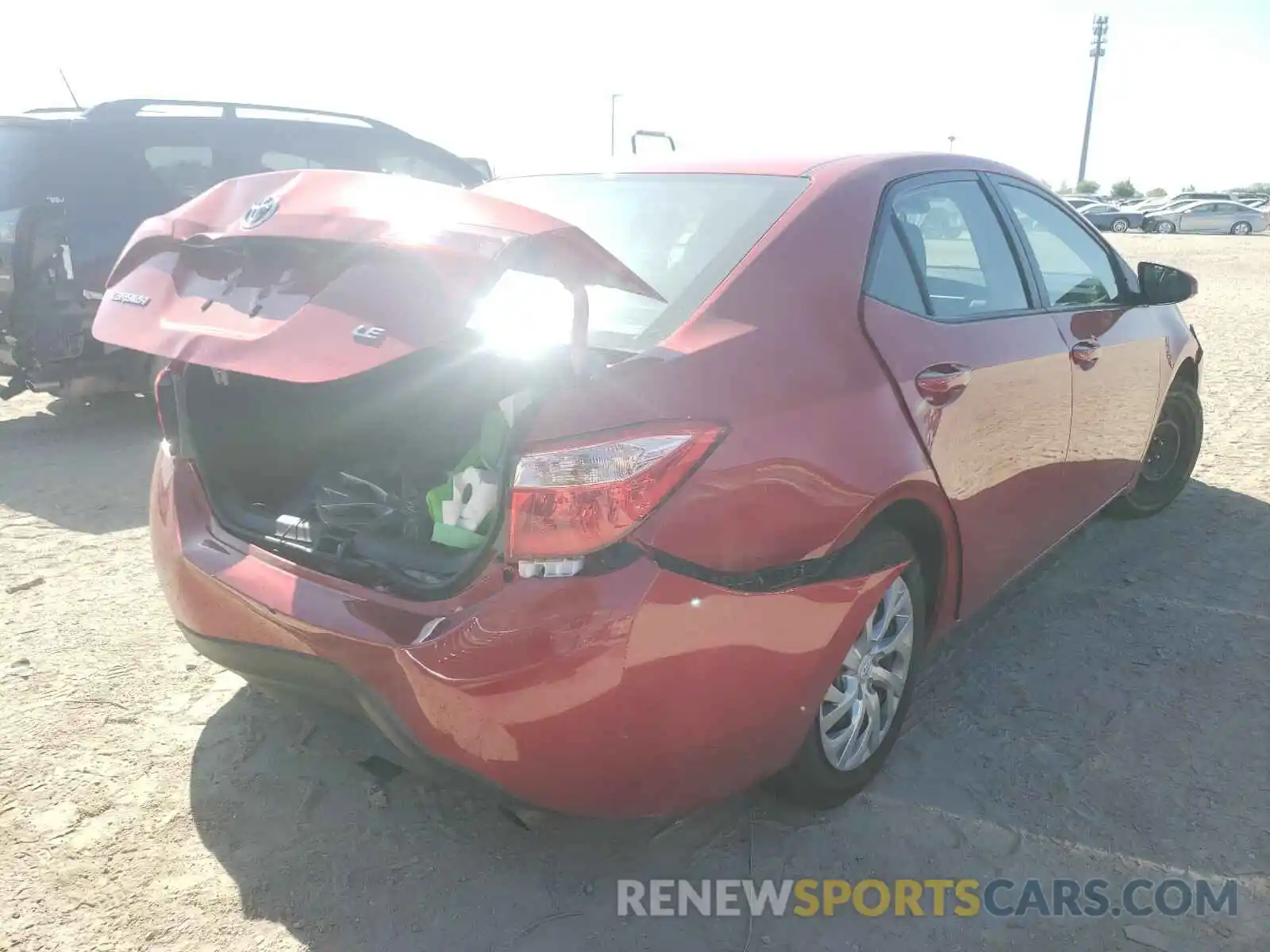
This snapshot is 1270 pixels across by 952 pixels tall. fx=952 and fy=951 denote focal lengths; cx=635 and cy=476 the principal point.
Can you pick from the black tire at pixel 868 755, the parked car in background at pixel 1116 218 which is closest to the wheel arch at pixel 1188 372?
the black tire at pixel 868 755

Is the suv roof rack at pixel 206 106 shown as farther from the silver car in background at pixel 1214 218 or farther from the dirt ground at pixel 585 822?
the silver car in background at pixel 1214 218

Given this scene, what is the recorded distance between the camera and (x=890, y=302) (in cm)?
245

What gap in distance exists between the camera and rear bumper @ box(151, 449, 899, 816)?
71.7 inches

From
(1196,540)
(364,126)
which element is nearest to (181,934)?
(1196,540)

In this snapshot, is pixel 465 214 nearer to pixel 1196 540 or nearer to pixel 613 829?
pixel 613 829

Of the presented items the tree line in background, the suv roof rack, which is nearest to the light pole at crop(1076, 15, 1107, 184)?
the tree line in background

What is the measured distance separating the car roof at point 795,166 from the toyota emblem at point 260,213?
1.15 m

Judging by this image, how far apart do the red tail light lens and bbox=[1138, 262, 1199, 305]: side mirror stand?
9.75 feet

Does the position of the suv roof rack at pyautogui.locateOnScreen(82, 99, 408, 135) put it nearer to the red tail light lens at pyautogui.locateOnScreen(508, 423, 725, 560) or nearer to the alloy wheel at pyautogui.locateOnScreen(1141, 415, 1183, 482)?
the red tail light lens at pyautogui.locateOnScreen(508, 423, 725, 560)

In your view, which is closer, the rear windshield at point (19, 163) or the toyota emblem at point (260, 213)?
the toyota emblem at point (260, 213)

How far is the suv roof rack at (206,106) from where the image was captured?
5812mm

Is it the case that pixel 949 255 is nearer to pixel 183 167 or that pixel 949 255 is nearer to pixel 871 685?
pixel 871 685

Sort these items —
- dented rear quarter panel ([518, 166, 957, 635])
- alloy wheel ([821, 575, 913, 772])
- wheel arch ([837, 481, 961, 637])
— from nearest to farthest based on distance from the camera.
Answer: dented rear quarter panel ([518, 166, 957, 635]) → wheel arch ([837, 481, 961, 637]) → alloy wheel ([821, 575, 913, 772])

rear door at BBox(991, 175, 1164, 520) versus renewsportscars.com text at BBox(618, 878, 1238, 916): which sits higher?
rear door at BBox(991, 175, 1164, 520)
